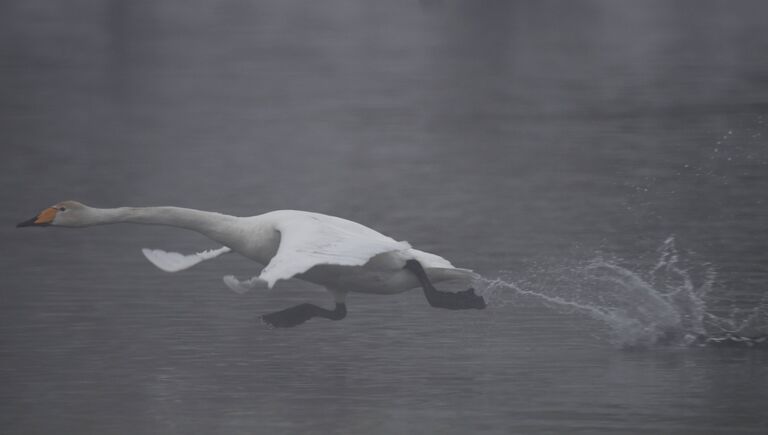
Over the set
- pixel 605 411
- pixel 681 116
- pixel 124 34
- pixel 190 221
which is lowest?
pixel 605 411

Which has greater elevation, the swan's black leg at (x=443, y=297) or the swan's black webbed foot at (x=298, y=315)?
the swan's black leg at (x=443, y=297)

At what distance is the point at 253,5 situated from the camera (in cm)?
4631

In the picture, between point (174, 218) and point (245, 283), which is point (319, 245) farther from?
point (174, 218)

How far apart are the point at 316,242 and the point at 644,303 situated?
3.35 m

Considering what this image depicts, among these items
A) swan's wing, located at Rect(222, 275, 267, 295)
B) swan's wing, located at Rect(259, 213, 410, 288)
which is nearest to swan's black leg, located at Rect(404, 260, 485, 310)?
swan's wing, located at Rect(259, 213, 410, 288)

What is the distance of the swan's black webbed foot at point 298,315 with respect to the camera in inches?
402

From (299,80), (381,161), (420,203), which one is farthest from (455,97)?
(420,203)

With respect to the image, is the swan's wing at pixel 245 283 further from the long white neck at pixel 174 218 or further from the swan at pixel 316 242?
the long white neck at pixel 174 218

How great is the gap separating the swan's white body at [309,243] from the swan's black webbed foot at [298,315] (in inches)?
4.3

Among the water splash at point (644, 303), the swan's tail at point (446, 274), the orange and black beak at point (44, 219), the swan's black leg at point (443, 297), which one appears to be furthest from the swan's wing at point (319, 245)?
the orange and black beak at point (44, 219)

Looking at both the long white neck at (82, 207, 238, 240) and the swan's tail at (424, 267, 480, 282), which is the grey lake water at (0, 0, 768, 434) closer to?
the swan's tail at (424, 267, 480, 282)

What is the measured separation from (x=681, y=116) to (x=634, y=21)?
18.6 meters

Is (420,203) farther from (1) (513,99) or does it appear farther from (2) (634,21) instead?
(2) (634,21)

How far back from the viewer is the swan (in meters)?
9.27
